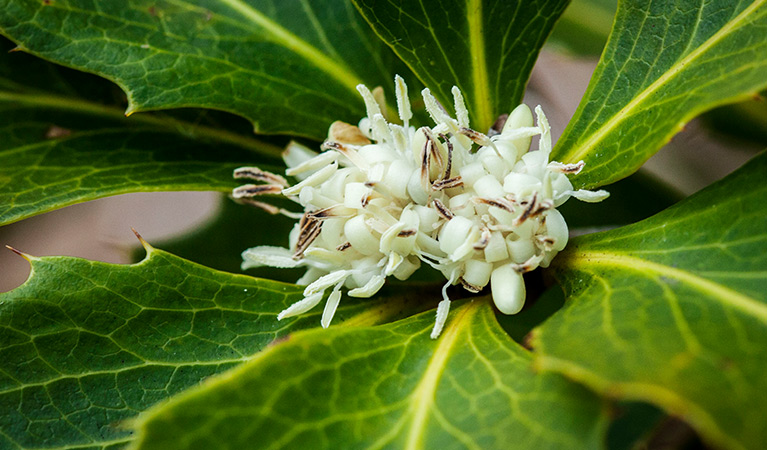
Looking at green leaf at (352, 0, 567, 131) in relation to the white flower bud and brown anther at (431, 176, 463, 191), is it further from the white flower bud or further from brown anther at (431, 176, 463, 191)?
the white flower bud

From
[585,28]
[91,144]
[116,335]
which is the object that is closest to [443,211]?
[116,335]

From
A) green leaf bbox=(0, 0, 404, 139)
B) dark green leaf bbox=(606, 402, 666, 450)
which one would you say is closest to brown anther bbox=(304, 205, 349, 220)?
green leaf bbox=(0, 0, 404, 139)

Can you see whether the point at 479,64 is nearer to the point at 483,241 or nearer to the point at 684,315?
the point at 483,241

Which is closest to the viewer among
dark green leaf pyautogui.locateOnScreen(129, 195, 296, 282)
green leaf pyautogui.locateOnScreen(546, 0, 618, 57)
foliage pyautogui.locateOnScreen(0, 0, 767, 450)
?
foliage pyautogui.locateOnScreen(0, 0, 767, 450)

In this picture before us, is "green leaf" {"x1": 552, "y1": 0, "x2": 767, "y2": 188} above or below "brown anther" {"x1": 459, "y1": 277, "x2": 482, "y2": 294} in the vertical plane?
above

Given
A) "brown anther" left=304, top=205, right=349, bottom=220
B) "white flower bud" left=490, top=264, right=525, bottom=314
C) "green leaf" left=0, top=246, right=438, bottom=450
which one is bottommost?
"green leaf" left=0, top=246, right=438, bottom=450

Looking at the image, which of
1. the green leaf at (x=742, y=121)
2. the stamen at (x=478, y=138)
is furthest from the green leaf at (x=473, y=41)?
the green leaf at (x=742, y=121)

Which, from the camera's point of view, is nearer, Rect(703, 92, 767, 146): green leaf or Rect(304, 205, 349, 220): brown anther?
Rect(304, 205, 349, 220): brown anther

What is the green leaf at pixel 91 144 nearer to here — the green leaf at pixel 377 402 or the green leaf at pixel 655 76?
the green leaf at pixel 377 402

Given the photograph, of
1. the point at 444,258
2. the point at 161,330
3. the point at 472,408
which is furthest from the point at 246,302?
the point at 472,408
